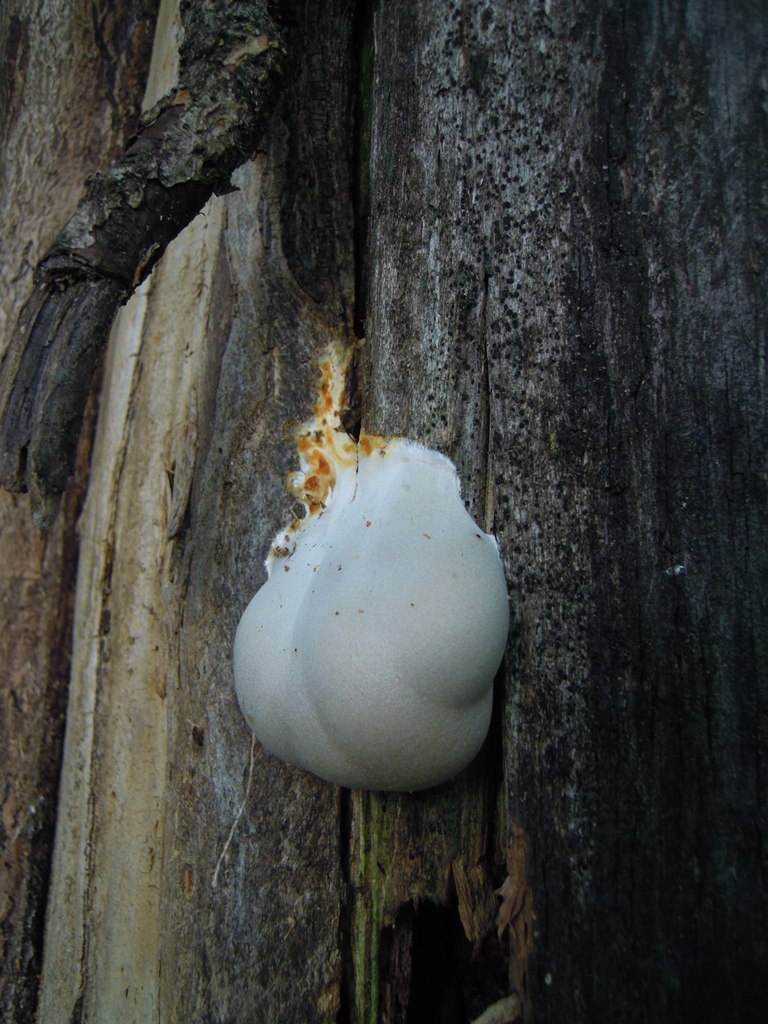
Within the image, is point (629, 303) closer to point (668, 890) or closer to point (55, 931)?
point (668, 890)

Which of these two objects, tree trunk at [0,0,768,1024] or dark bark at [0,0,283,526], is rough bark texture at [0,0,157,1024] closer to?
tree trunk at [0,0,768,1024]

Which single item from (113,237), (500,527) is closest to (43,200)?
(113,237)

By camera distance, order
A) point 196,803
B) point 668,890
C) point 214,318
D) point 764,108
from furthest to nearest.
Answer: point 214,318 → point 196,803 → point 764,108 → point 668,890

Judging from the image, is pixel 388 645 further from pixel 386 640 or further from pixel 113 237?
pixel 113 237

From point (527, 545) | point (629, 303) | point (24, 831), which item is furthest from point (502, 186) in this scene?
point (24, 831)

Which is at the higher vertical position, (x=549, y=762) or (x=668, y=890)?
(x=549, y=762)

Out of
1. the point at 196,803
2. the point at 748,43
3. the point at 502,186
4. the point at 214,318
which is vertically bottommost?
the point at 196,803

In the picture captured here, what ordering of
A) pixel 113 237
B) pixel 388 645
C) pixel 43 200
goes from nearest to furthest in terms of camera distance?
pixel 388 645 < pixel 113 237 < pixel 43 200
